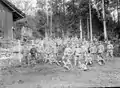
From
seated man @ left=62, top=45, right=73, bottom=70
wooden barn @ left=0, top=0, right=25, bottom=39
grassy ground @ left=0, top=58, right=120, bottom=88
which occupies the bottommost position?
grassy ground @ left=0, top=58, right=120, bottom=88

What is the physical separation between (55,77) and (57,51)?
5.72m

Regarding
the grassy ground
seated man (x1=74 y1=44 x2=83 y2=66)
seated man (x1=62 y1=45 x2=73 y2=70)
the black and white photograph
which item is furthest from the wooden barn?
seated man (x1=74 y1=44 x2=83 y2=66)

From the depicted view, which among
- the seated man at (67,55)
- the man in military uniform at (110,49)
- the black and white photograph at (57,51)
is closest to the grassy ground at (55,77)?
the black and white photograph at (57,51)

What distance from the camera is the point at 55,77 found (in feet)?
25.6

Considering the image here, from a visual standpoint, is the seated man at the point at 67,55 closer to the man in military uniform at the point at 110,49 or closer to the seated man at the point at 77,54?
the seated man at the point at 77,54

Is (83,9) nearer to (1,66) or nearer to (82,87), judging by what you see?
(1,66)

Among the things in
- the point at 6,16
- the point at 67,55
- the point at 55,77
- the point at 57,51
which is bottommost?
the point at 55,77

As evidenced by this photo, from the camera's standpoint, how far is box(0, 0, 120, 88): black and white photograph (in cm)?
732

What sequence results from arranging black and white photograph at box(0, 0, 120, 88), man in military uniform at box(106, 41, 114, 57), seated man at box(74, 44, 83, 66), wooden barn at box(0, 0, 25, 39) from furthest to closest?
wooden barn at box(0, 0, 25, 39) → man in military uniform at box(106, 41, 114, 57) → seated man at box(74, 44, 83, 66) → black and white photograph at box(0, 0, 120, 88)

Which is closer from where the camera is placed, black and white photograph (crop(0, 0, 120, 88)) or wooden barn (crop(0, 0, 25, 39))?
black and white photograph (crop(0, 0, 120, 88))

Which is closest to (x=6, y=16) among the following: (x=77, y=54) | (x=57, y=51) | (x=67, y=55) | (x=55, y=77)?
Answer: (x=57, y=51)

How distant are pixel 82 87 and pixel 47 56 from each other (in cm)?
603

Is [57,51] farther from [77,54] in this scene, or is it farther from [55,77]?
[55,77]

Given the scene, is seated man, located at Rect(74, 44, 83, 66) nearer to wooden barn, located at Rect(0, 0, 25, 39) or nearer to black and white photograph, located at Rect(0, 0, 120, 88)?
black and white photograph, located at Rect(0, 0, 120, 88)
